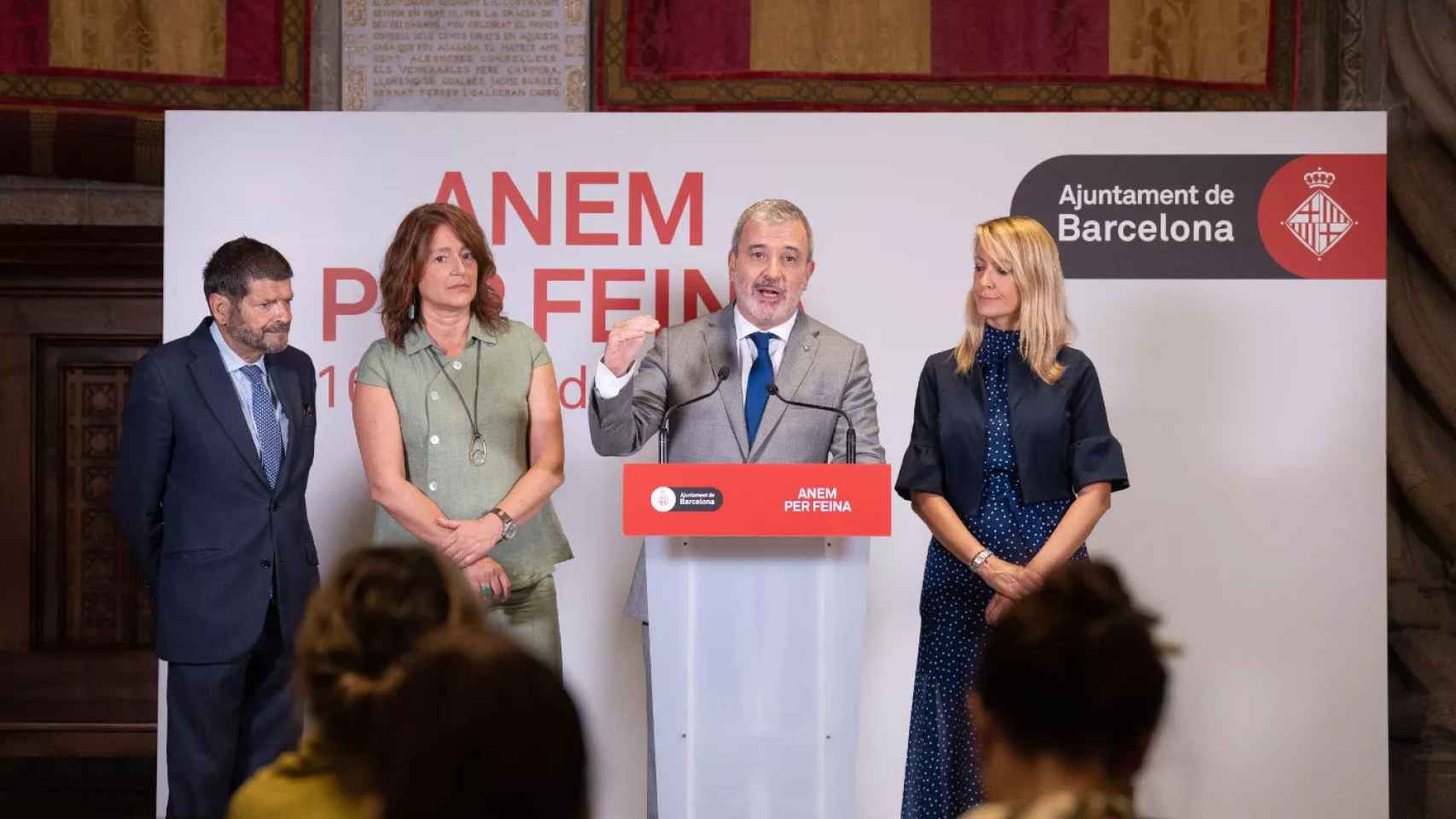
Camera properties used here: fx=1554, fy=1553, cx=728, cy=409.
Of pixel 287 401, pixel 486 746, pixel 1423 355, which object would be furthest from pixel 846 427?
pixel 1423 355

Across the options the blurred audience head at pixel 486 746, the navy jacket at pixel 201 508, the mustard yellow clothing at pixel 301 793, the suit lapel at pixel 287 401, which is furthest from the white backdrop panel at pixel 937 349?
the blurred audience head at pixel 486 746

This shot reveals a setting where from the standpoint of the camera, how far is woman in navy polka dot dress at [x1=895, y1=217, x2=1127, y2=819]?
3807 mm

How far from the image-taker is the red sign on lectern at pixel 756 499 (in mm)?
3414

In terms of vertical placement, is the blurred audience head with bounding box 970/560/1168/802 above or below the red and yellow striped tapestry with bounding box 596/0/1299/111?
below

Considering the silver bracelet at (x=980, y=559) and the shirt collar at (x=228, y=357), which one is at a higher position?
the shirt collar at (x=228, y=357)

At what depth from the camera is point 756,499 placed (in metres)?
3.42

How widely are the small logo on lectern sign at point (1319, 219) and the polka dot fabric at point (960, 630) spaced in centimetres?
158

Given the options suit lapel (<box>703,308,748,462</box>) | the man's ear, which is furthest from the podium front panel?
the man's ear

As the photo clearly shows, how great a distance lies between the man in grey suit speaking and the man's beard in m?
0.95

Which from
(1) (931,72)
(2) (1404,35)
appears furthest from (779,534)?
(2) (1404,35)

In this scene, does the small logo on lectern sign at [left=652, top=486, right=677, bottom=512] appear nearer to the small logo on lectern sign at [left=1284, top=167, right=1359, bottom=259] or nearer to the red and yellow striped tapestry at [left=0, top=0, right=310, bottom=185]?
the small logo on lectern sign at [left=1284, top=167, right=1359, bottom=259]

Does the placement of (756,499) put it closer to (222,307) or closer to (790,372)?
(790,372)

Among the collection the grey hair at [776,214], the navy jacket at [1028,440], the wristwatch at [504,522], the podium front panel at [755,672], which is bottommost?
the podium front panel at [755,672]

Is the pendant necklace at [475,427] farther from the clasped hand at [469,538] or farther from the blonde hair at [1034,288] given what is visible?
the blonde hair at [1034,288]
